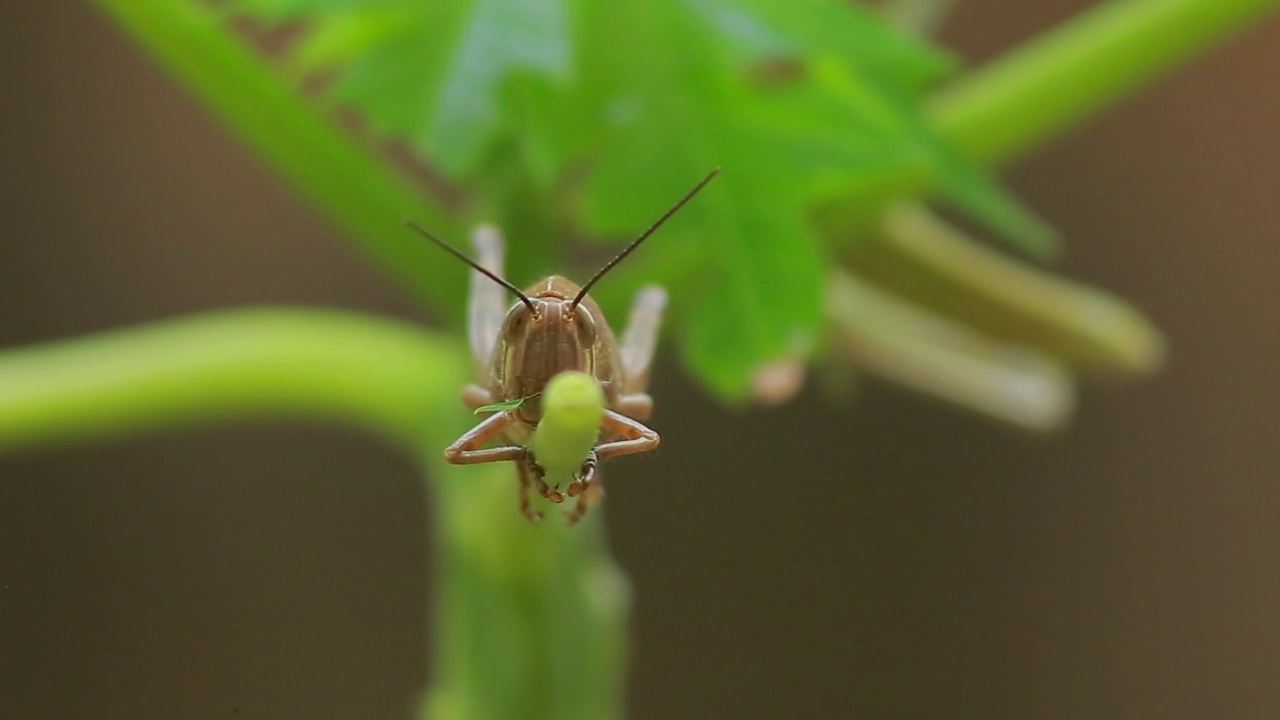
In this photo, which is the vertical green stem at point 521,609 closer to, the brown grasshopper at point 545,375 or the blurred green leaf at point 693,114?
the blurred green leaf at point 693,114

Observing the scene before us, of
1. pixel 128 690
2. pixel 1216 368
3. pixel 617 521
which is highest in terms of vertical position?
pixel 1216 368

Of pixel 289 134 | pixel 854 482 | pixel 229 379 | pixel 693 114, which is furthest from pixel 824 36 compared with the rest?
pixel 854 482

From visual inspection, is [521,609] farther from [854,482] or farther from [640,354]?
[854,482]

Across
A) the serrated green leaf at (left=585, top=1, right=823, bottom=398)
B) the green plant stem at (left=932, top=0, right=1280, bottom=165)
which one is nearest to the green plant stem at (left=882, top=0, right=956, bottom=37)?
the green plant stem at (left=932, top=0, right=1280, bottom=165)

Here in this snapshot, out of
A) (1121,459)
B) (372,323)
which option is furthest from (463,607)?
(1121,459)

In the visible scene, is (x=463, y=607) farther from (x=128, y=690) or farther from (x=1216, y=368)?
(x=1216, y=368)

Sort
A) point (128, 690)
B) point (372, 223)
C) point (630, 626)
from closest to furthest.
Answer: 1. point (372, 223)
2. point (128, 690)
3. point (630, 626)

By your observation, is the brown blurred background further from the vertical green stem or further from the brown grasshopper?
the brown grasshopper
